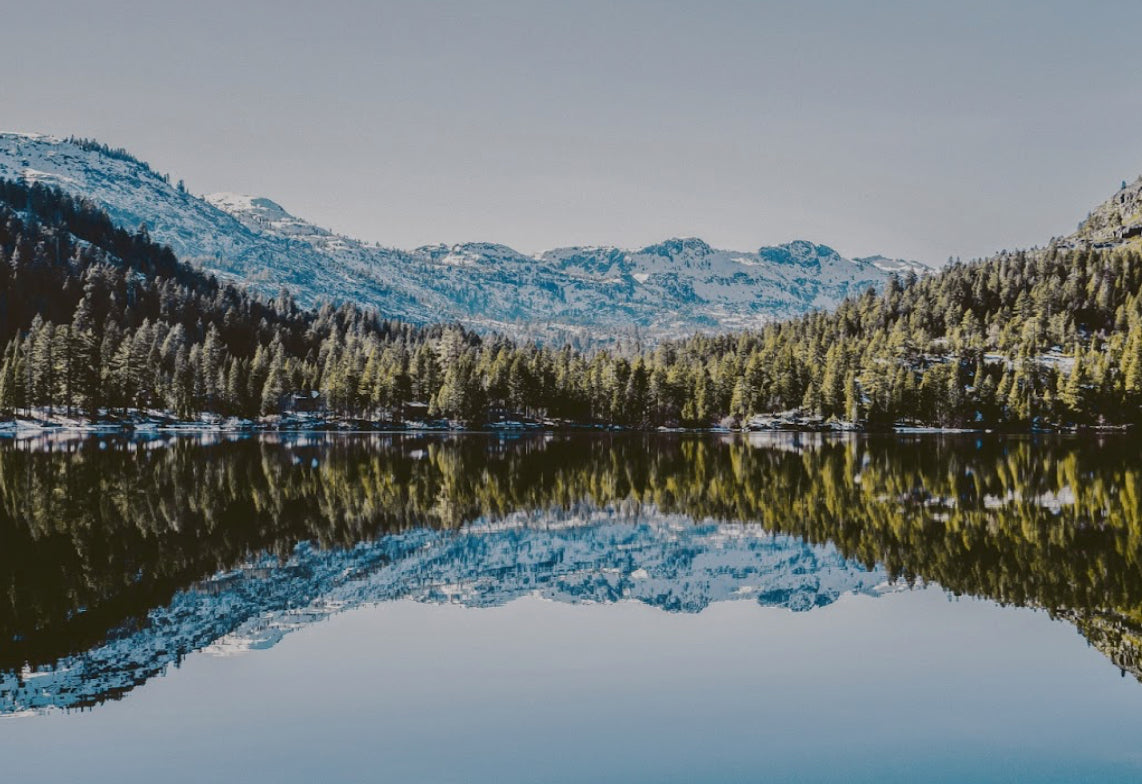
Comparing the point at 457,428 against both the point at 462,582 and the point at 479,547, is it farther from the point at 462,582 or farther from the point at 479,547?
the point at 462,582

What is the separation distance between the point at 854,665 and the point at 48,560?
24.5m

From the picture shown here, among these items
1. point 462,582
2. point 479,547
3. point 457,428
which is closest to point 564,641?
point 462,582

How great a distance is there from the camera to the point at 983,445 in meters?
112

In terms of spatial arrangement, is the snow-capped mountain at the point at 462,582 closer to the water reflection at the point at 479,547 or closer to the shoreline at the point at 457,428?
the water reflection at the point at 479,547

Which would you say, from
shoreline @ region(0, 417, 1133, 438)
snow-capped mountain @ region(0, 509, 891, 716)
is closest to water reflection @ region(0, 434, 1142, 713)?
snow-capped mountain @ region(0, 509, 891, 716)

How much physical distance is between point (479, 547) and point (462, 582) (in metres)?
6.39

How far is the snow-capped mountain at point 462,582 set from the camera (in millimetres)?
18109

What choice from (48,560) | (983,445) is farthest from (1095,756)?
(983,445)

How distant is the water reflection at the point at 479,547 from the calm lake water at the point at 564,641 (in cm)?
16

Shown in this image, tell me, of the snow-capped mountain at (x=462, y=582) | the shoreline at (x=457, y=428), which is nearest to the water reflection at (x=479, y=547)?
the snow-capped mountain at (x=462, y=582)

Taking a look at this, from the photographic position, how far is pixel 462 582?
27922 millimetres

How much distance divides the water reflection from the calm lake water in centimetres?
16

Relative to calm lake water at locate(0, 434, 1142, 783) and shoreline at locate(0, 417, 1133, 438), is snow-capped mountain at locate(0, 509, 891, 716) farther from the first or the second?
shoreline at locate(0, 417, 1133, 438)

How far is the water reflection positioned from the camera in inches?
830
